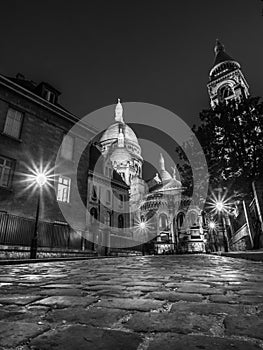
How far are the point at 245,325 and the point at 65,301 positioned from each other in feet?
5.17

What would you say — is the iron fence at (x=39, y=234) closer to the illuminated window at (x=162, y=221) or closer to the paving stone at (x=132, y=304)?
the paving stone at (x=132, y=304)

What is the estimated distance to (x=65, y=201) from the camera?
66.9 ft

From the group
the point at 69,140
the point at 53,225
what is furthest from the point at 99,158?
the point at 53,225

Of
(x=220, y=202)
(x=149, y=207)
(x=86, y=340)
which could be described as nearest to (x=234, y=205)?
(x=220, y=202)

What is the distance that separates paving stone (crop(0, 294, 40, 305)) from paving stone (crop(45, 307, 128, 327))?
0.56 metres

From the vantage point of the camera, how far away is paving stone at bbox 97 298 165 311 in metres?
2.03

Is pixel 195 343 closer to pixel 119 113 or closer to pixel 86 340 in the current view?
pixel 86 340

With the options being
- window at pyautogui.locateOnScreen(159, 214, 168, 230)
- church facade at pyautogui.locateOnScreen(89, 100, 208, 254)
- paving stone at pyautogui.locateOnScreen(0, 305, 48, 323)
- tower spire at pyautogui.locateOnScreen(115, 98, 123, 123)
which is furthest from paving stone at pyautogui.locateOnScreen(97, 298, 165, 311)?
tower spire at pyautogui.locateOnScreen(115, 98, 123, 123)

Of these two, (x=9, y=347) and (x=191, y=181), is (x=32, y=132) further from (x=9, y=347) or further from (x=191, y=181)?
(x=9, y=347)

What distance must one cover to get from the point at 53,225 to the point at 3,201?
12.6ft

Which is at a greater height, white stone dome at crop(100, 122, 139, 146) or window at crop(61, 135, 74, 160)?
white stone dome at crop(100, 122, 139, 146)

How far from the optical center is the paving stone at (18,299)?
2.27 metres

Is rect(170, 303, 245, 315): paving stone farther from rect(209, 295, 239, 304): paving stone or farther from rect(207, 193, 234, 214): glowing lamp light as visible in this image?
rect(207, 193, 234, 214): glowing lamp light

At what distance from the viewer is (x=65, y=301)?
229 centimetres
